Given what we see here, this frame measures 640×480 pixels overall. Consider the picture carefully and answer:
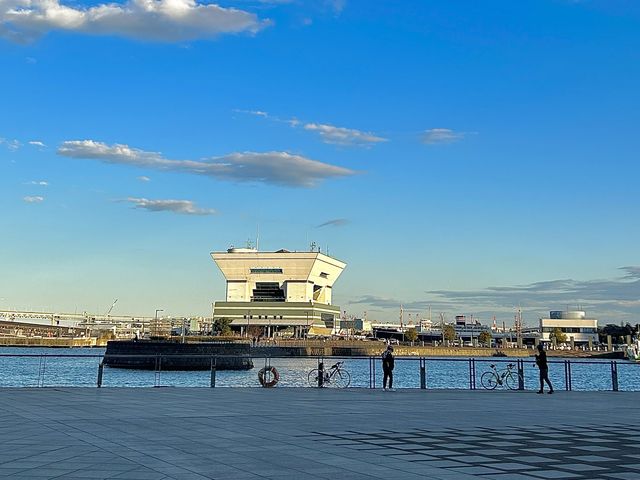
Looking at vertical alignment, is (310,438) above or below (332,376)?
below

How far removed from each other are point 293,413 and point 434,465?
1089 centimetres

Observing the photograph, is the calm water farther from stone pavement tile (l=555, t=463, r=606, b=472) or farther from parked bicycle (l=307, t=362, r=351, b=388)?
stone pavement tile (l=555, t=463, r=606, b=472)

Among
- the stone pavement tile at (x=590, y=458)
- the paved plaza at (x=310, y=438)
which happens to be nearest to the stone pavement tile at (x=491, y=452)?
the paved plaza at (x=310, y=438)

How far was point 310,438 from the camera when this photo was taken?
687 inches

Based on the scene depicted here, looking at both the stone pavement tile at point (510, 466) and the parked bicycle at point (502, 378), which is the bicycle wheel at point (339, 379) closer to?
the parked bicycle at point (502, 378)

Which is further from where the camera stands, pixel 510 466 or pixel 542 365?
pixel 542 365

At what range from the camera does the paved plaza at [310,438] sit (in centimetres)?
1291

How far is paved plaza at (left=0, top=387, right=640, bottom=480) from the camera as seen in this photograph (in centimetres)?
1291

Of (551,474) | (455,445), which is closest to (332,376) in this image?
(455,445)

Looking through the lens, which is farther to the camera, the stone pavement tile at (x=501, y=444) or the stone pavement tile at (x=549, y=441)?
the stone pavement tile at (x=549, y=441)

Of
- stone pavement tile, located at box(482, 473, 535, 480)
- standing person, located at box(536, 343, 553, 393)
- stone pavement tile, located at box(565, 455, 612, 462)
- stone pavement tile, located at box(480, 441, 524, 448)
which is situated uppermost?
standing person, located at box(536, 343, 553, 393)

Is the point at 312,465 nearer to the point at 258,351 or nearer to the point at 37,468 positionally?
the point at 37,468

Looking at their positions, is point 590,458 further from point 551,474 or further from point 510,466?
point 551,474

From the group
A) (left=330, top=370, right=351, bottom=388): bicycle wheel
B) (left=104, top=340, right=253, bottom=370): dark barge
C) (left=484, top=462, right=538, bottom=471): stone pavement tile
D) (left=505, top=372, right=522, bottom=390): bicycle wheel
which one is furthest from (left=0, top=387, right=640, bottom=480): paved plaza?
(left=104, top=340, right=253, bottom=370): dark barge
